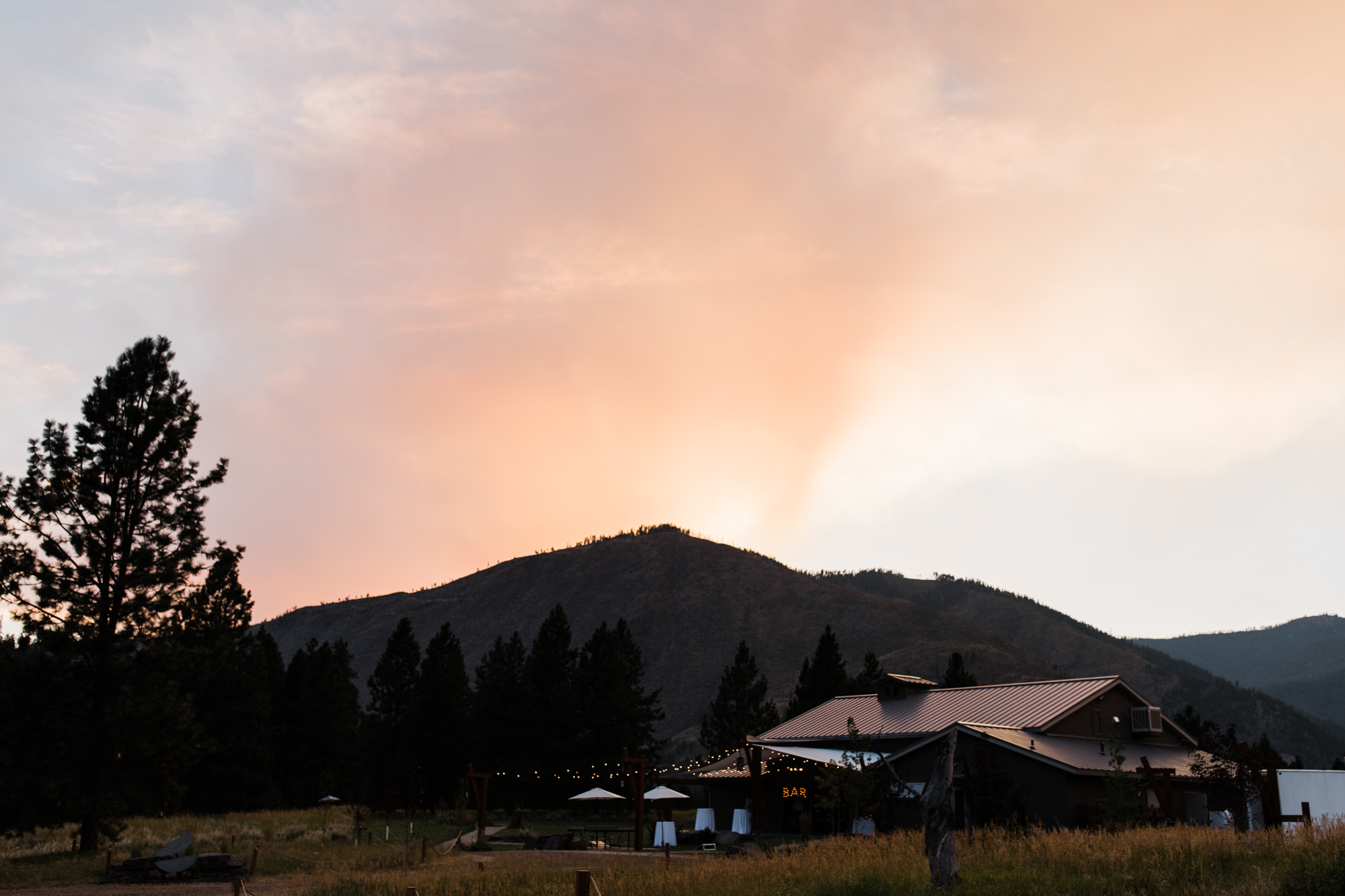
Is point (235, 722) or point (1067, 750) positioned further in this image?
point (235, 722)

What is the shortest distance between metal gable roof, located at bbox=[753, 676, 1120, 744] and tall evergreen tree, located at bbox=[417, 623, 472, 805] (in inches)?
1026

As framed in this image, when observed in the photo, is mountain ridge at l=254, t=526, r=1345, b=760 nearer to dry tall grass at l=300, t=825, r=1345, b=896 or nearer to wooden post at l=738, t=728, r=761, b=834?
wooden post at l=738, t=728, r=761, b=834

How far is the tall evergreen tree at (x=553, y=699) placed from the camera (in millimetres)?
57594

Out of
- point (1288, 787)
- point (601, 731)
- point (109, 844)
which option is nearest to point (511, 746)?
point (601, 731)

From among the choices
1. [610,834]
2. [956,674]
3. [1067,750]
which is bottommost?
[610,834]

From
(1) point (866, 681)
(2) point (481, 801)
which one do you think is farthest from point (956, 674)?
(2) point (481, 801)

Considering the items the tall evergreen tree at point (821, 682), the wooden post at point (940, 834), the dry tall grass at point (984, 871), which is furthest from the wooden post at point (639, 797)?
the tall evergreen tree at point (821, 682)

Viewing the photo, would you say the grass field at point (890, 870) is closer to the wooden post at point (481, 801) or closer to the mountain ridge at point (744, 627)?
the wooden post at point (481, 801)

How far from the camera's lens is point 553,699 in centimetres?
5869

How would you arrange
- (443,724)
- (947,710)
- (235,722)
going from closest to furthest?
(947,710) → (235,722) → (443,724)

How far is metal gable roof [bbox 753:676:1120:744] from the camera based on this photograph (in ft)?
→ 119

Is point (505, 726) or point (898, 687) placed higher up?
point (898, 687)

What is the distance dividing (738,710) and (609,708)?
1254 cm

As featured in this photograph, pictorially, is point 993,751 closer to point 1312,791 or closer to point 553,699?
point 1312,791
